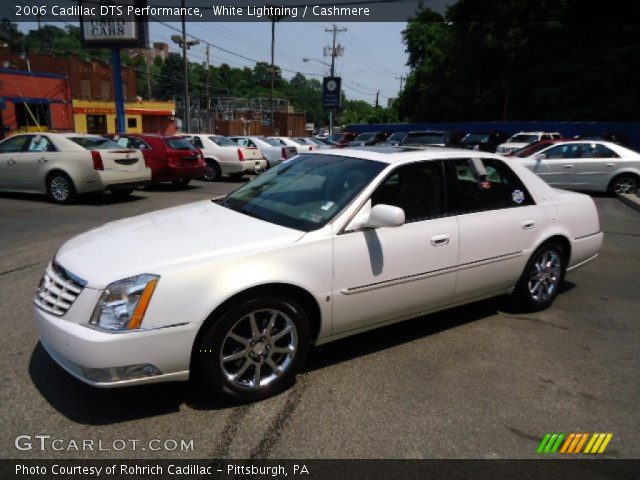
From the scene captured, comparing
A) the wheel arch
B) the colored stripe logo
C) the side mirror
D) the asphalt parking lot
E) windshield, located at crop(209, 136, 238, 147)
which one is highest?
the side mirror

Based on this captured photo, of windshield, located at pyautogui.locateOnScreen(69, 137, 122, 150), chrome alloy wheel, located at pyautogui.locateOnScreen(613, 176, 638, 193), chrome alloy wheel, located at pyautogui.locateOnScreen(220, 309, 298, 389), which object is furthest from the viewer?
chrome alloy wheel, located at pyautogui.locateOnScreen(613, 176, 638, 193)

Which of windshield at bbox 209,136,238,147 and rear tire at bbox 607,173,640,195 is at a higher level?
windshield at bbox 209,136,238,147

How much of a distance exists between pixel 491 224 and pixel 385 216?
1.31 metres

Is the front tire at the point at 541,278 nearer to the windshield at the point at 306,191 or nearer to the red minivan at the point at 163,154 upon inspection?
the windshield at the point at 306,191

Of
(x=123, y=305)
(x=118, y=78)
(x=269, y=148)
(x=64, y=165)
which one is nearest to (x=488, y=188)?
(x=123, y=305)

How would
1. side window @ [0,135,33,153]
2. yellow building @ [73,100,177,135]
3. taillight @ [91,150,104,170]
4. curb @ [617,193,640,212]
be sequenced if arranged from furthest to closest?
1. yellow building @ [73,100,177,135]
2. curb @ [617,193,640,212]
3. side window @ [0,135,33,153]
4. taillight @ [91,150,104,170]

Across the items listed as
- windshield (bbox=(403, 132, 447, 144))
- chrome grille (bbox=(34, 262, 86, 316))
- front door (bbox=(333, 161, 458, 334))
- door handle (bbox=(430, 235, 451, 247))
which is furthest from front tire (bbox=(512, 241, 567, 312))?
windshield (bbox=(403, 132, 447, 144))

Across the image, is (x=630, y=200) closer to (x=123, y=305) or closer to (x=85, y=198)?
(x=123, y=305)

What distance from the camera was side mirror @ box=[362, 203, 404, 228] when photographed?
3.16 meters

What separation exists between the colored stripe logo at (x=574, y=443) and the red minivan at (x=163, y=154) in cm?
1169

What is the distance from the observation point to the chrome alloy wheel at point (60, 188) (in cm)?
1033

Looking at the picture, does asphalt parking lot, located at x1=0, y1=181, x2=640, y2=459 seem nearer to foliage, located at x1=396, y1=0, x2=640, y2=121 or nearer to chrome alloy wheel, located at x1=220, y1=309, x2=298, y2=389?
chrome alloy wheel, located at x1=220, y1=309, x2=298, y2=389

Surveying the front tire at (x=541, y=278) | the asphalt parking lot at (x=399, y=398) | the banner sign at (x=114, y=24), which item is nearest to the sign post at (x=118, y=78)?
the banner sign at (x=114, y=24)

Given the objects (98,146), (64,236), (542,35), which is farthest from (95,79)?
(64,236)
